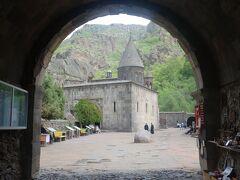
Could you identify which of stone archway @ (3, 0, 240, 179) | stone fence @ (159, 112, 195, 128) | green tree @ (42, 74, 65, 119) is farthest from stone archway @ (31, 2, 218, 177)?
stone fence @ (159, 112, 195, 128)

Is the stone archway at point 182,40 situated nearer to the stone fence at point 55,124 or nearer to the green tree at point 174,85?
the stone fence at point 55,124

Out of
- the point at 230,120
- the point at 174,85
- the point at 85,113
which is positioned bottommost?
the point at 230,120

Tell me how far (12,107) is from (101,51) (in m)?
110

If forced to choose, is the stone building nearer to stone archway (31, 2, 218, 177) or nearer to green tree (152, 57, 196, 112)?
green tree (152, 57, 196, 112)

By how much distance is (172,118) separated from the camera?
60.5 metres

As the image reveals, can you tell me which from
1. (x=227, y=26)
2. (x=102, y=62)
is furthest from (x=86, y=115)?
(x=102, y=62)

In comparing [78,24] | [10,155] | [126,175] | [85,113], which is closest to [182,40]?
[78,24]

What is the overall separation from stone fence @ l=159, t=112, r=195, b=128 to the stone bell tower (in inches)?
403

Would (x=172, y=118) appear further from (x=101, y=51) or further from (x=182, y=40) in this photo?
(x=101, y=51)

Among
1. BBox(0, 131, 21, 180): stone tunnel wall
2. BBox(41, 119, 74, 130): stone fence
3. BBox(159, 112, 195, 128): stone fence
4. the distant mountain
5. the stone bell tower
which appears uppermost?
the distant mountain

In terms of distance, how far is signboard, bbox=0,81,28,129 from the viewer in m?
6.51

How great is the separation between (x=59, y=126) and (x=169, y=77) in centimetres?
5966

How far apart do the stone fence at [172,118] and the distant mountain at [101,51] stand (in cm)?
1530

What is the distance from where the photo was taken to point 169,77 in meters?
83.9
